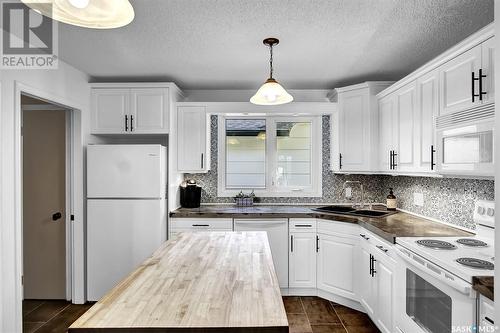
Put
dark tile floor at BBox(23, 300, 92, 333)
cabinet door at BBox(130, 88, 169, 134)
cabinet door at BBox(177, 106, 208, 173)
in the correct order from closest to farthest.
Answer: dark tile floor at BBox(23, 300, 92, 333), cabinet door at BBox(130, 88, 169, 134), cabinet door at BBox(177, 106, 208, 173)

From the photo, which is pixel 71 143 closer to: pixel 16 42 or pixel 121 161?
pixel 121 161

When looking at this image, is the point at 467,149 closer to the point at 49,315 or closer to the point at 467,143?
the point at 467,143

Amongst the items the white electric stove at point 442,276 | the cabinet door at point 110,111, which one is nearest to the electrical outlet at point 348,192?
the white electric stove at point 442,276

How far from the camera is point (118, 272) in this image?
10.8 feet

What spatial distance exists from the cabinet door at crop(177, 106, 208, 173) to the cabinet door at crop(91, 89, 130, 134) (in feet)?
1.97

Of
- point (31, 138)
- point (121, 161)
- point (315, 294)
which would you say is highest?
point (31, 138)

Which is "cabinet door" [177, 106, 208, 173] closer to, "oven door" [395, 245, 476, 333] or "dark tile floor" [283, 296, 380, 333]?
"dark tile floor" [283, 296, 380, 333]

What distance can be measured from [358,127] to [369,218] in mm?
1070

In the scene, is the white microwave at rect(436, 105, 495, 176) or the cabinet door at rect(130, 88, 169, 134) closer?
the white microwave at rect(436, 105, 495, 176)

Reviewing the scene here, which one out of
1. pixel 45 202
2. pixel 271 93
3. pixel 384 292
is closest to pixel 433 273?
pixel 384 292

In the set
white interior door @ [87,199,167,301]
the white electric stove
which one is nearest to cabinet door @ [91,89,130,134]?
white interior door @ [87,199,167,301]

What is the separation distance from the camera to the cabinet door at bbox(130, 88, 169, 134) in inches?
138

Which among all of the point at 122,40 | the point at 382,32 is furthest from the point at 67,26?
the point at 382,32

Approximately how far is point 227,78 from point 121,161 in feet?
4.84
